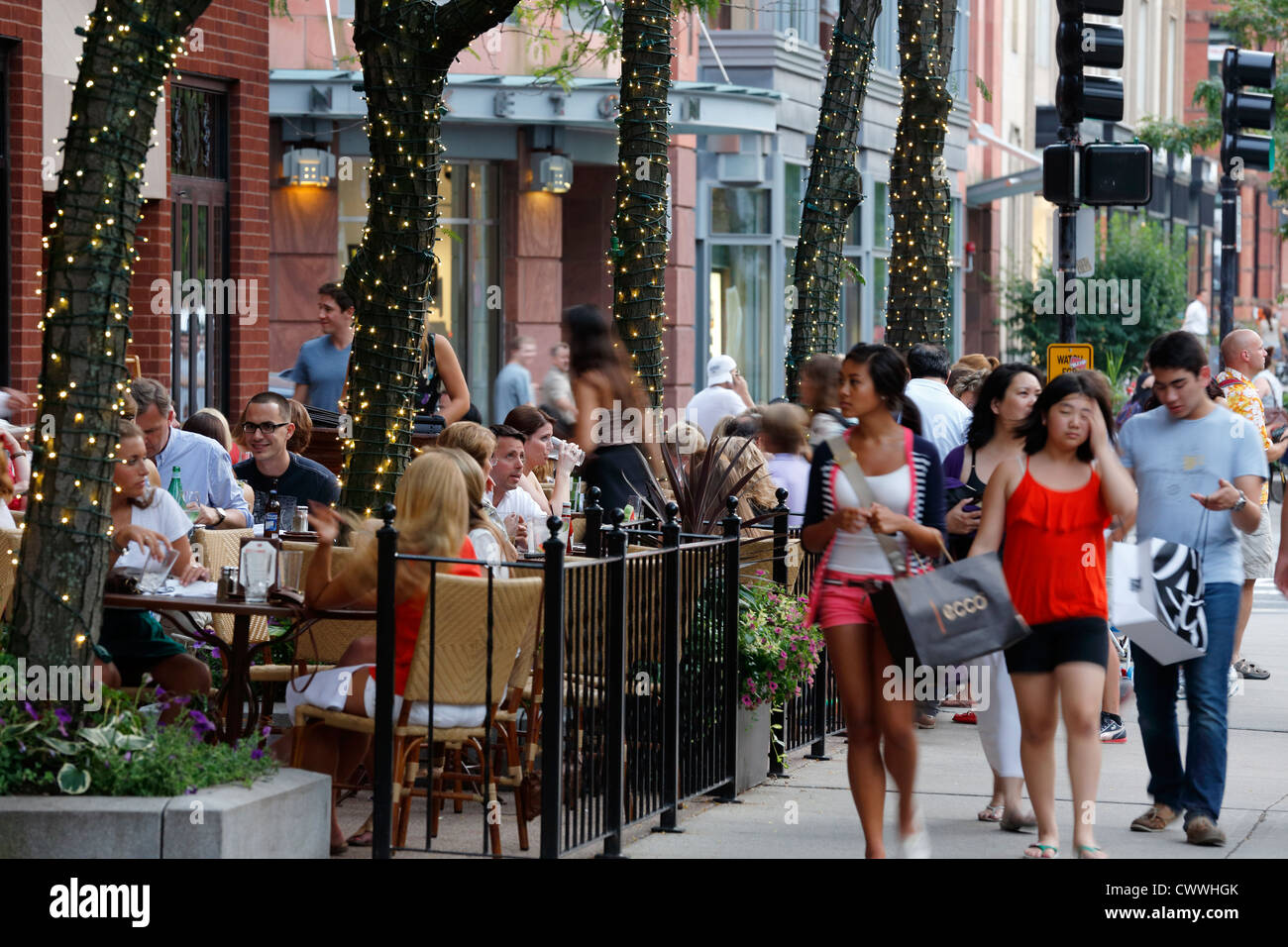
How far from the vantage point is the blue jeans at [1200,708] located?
26.2 feet

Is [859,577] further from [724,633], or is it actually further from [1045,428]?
[724,633]

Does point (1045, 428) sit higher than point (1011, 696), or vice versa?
point (1045, 428)

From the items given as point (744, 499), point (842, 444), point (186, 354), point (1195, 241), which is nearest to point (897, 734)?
point (842, 444)

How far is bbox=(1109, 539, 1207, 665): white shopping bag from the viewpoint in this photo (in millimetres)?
7895

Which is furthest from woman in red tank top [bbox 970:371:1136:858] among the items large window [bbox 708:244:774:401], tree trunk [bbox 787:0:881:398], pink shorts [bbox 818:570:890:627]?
large window [bbox 708:244:774:401]

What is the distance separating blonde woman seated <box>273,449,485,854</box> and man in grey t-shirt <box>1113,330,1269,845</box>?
270 cm

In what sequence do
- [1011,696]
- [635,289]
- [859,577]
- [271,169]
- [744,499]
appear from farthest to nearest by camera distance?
[271,169]
[635,289]
[744,499]
[1011,696]
[859,577]

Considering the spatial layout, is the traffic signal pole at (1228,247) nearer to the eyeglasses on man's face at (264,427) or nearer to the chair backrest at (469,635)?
the eyeglasses on man's face at (264,427)

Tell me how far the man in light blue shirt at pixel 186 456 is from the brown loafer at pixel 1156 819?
441 cm

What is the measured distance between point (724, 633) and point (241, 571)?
1.98 metres

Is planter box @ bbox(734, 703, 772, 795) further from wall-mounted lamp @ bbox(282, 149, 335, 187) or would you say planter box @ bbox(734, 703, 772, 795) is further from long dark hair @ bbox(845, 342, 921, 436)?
wall-mounted lamp @ bbox(282, 149, 335, 187)

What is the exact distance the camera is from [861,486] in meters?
7.12

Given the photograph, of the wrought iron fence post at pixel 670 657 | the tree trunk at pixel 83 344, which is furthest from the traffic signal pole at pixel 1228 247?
the tree trunk at pixel 83 344

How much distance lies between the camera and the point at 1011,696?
8422 millimetres
